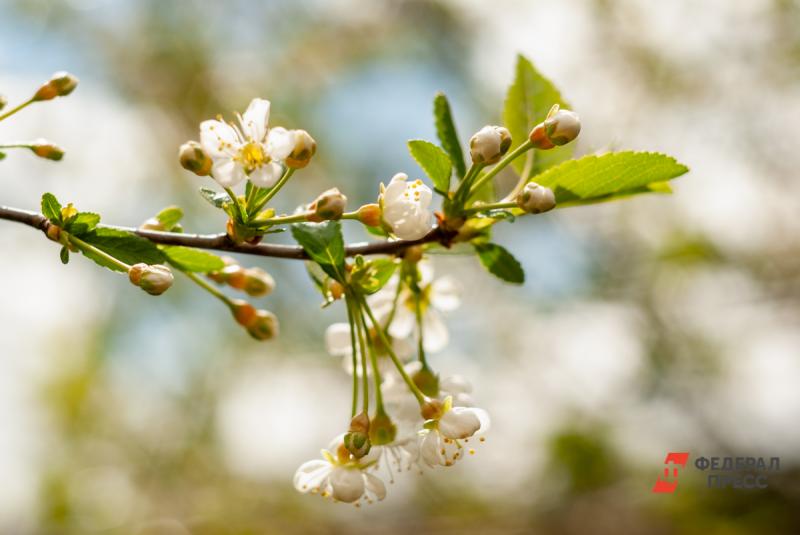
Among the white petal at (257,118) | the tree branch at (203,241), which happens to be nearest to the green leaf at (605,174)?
the tree branch at (203,241)

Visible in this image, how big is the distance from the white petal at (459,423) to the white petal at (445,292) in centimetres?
22

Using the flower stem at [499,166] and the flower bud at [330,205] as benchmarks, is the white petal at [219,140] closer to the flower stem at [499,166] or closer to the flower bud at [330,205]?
the flower bud at [330,205]

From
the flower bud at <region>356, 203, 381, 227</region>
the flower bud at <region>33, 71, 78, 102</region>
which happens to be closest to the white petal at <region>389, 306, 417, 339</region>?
the flower bud at <region>356, 203, 381, 227</region>

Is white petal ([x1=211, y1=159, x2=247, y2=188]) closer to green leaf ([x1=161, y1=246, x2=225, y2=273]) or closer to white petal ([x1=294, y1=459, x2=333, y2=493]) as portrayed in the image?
green leaf ([x1=161, y1=246, x2=225, y2=273])

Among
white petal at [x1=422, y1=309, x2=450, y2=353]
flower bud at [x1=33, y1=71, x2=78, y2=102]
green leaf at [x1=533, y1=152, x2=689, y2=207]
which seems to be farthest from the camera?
white petal at [x1=422, y1=309, x2=450, y2=353]

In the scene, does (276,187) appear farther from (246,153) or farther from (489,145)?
(489,145)

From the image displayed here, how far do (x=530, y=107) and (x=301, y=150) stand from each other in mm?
329

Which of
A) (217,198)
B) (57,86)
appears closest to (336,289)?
(217,198)

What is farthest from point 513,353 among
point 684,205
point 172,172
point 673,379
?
point 172,172

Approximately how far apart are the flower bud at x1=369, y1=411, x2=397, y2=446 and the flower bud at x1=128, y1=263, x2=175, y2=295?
261mm

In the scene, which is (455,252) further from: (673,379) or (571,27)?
(571,27)

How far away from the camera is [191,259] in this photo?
673mm

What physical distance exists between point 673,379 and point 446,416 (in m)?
3.27

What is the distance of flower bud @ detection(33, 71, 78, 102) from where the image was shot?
0.80 meters
